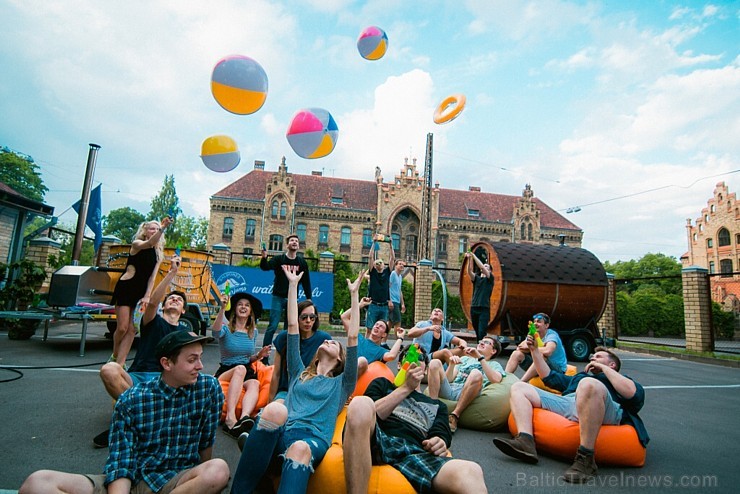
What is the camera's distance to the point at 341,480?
245cm

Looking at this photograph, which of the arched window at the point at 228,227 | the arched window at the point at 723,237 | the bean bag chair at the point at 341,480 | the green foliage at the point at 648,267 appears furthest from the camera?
the green foliage at the point at 648,267

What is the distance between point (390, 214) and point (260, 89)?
38.9m

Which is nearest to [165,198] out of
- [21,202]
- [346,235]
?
[346,235]

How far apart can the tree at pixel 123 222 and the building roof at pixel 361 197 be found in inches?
1379

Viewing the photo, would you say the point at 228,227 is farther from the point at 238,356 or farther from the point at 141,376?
the point at 141,376

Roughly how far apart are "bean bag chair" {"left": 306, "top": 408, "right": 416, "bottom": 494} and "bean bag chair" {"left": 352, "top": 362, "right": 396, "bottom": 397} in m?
1.97

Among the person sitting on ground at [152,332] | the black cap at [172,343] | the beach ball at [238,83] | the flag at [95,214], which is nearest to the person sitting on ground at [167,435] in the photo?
the black cap at [172,343]

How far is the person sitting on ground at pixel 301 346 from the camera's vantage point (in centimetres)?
370

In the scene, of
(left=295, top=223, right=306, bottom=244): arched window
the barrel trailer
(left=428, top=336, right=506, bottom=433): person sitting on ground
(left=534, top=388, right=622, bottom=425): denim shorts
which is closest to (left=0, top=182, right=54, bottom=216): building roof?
the barrel trailer

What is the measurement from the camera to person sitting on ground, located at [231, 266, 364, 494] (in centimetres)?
236

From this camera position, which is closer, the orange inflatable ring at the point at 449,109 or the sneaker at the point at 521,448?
the sneaker at the point at 521,448

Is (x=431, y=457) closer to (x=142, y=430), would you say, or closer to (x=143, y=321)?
(x=142, y=430)

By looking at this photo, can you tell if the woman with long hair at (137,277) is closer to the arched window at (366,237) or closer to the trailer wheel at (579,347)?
the trailer wheel at (579,347)

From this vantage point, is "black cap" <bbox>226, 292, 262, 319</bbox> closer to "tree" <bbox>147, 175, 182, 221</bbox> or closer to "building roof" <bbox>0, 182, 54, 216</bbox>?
"building roof" <bbox>0, 182, 54, 216</bbox>
